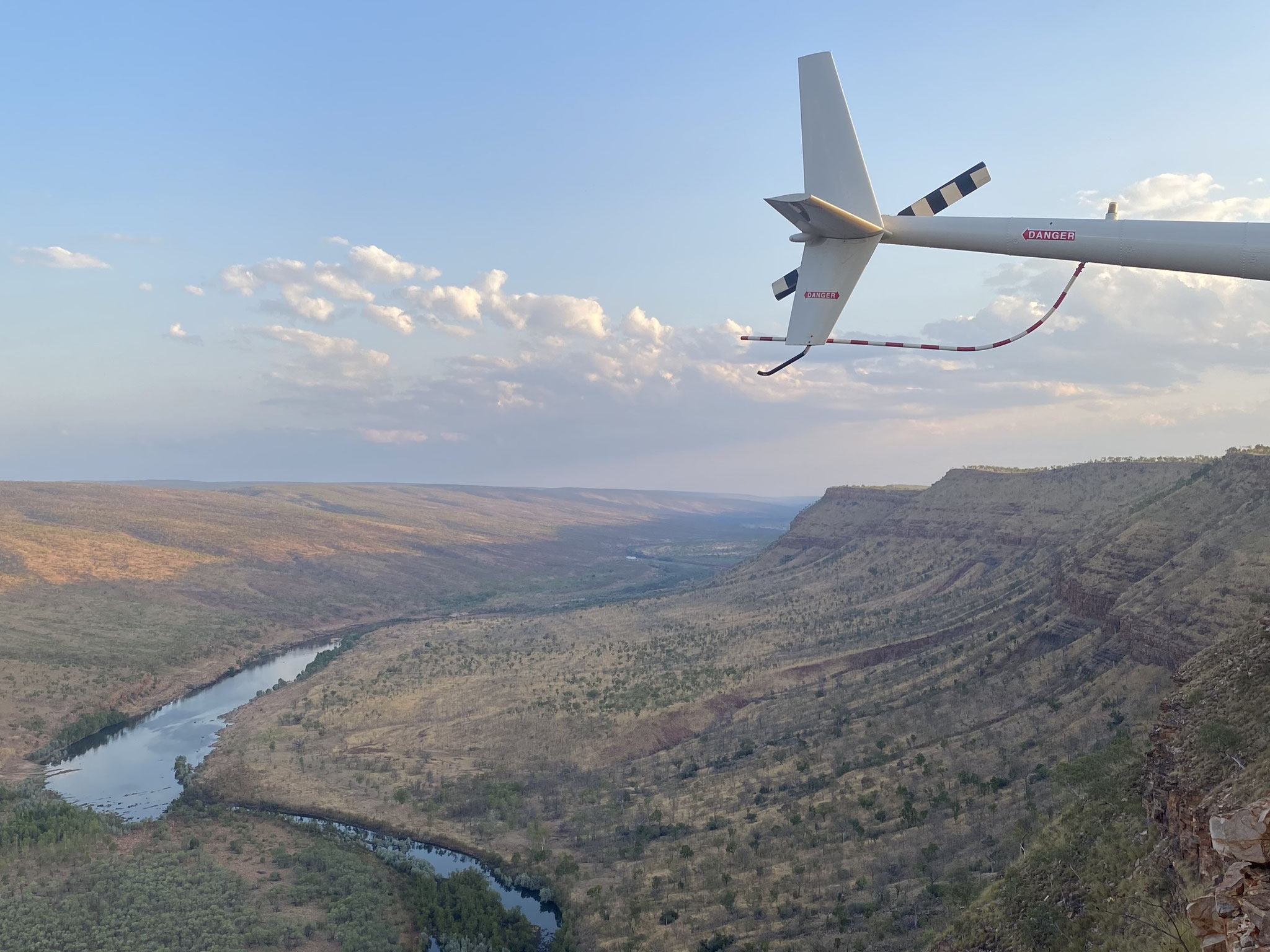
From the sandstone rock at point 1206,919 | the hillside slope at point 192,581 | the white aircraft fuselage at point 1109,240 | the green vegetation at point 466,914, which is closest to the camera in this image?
the sandstone rock at point 1206,919

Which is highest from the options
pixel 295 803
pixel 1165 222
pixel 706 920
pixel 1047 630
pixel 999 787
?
pixel 1165 222

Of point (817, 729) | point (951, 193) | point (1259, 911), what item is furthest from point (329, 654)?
point (1259, 911)

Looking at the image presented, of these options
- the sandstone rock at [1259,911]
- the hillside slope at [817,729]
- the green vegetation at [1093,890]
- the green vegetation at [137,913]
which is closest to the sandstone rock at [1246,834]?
the sandstone rock at [1259,911]

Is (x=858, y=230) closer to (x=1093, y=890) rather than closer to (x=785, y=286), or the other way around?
(x=785, y=286)

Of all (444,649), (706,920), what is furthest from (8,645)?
(706,920)

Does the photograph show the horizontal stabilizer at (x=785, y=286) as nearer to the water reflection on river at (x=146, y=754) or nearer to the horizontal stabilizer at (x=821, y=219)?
the horizontal stabilizer at (x=821, y=219)

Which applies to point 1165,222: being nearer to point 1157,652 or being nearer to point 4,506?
point 1157,652
